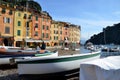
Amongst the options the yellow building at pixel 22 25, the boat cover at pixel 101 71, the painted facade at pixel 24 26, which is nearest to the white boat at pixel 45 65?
the boat cover at pixel 101 71

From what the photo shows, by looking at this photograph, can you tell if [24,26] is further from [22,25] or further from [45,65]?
[45,65]

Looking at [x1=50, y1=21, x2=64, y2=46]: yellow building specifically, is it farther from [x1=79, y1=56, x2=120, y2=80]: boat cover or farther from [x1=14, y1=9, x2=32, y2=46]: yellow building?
[x1=79, y1=56, x2=120, y2=80]: boat cover

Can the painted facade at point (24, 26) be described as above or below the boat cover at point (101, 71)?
above

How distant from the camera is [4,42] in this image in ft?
177

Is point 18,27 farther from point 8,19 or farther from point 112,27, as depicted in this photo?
point 112,27

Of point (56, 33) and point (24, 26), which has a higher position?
point (24, 26)

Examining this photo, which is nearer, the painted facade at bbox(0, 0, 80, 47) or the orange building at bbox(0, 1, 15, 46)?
the orange building at bbox(0, 1, 15, 46)

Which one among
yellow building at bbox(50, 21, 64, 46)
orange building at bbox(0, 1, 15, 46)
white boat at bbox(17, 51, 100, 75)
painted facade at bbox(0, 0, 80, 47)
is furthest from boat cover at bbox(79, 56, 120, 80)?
yellow building at bbox(50, 21, 64, 46)

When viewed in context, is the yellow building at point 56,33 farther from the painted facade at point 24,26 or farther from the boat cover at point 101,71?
the boat cover at point 101,71

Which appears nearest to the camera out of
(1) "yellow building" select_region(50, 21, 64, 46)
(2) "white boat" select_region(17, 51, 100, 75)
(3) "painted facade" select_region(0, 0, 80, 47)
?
(2) "white boat" select_region(17, 51, 100, 75)

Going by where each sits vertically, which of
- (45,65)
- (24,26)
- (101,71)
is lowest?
(45,65)

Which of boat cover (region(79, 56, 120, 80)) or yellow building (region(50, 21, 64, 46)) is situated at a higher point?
yellow building (region(50, 21, 64, 46))

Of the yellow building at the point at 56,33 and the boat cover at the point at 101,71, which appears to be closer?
the boat cover at the point at 101,71

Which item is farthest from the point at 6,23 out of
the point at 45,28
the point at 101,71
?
the point at 101,71
